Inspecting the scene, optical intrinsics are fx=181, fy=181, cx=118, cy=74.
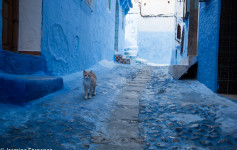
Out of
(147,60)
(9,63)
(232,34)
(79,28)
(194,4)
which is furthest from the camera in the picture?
(147,60)

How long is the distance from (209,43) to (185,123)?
256cm

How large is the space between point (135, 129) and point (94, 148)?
0.65 metres

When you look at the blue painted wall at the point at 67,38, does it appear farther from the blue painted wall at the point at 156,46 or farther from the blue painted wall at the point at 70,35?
the blue painted wall at the point at 156,46

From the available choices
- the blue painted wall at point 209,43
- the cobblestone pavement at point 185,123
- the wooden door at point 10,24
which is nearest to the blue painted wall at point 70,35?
the wooden door at point 10,24

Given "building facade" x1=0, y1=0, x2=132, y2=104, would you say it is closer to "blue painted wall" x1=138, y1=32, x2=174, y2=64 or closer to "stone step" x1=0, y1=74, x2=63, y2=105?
"stone step" x1=0, y1=74, x2=63, y2=105

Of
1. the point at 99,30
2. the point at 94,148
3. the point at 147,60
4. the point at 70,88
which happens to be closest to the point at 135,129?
the point at 94,148

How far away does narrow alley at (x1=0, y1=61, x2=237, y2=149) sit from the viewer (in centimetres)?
186

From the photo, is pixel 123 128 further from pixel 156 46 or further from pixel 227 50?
pixel 156 46

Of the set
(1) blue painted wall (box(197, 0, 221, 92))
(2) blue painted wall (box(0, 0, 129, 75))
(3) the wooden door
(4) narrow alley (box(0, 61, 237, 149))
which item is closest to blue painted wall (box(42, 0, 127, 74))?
(2) blue painted wall (box(0, 0, 129, 75))

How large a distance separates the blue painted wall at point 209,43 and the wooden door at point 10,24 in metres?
4.09

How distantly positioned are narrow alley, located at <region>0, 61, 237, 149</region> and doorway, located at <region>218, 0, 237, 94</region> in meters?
0.40

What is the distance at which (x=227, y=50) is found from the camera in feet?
11.8

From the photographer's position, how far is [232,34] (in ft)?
11.7

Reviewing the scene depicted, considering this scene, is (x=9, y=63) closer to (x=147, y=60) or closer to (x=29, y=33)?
(x=29, y=33)
